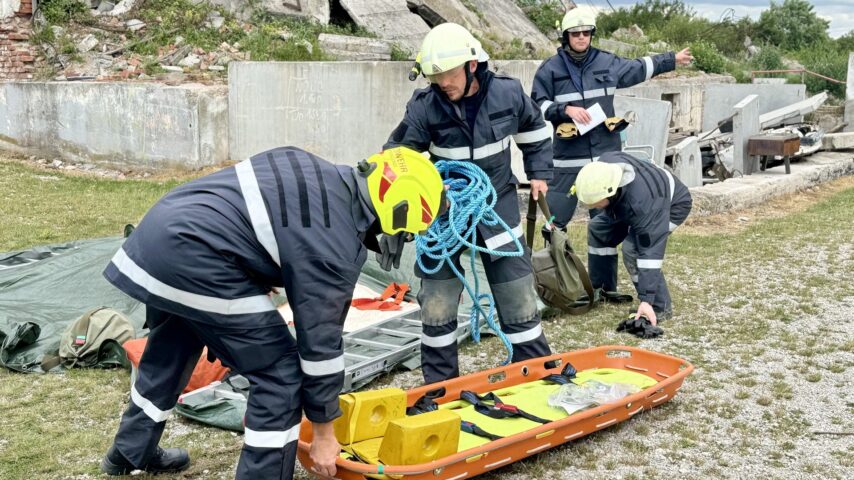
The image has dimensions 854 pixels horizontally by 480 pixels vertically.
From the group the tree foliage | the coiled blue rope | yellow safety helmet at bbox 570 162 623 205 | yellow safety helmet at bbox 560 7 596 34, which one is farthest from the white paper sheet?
the tree foliage

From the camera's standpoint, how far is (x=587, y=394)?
4.41 metres

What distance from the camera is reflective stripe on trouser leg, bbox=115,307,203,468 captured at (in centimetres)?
345

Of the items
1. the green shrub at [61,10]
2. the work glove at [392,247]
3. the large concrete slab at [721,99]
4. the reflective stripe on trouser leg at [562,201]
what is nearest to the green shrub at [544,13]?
the large concrete slab at [721,99]

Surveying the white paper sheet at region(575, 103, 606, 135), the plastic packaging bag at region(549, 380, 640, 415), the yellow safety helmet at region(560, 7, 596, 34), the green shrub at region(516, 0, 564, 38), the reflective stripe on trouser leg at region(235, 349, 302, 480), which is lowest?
the plastic packaging bag at region(549, 380, 640, 415)

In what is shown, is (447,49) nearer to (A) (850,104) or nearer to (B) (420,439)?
(B) (420,439)

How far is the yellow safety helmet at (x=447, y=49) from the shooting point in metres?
4.21

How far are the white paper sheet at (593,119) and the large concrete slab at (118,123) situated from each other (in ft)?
23.1

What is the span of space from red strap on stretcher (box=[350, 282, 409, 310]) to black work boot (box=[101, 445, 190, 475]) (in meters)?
2.28

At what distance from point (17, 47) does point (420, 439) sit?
13.7 m

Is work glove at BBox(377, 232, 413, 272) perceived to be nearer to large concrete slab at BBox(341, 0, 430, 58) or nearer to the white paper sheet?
the white paper sheet

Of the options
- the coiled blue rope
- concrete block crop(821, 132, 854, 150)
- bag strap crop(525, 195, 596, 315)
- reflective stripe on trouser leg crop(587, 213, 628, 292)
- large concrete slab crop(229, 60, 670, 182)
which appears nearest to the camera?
the coiled blue rope

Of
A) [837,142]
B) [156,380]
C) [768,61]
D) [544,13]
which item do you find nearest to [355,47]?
[544,13]

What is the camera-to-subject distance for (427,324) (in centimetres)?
475

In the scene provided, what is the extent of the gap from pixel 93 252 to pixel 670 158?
836cm
